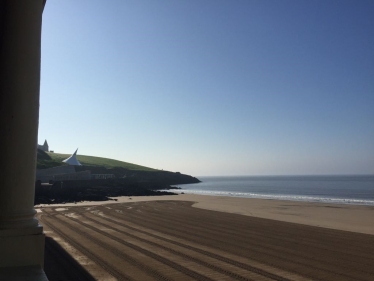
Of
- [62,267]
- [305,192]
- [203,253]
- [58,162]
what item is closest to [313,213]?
[203,253]

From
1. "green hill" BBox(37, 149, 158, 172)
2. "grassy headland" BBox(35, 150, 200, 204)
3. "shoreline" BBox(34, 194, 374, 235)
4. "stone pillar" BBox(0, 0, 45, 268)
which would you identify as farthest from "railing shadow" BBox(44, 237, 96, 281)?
"green hill" BBox(37, 149, 158, 172)

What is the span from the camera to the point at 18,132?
4.34 m

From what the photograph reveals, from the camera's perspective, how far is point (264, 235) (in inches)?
534

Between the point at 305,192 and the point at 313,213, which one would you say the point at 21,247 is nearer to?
the point at 313,213

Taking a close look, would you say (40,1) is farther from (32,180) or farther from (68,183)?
(68,183)

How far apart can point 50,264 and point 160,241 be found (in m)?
4.26

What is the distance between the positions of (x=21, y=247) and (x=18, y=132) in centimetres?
147

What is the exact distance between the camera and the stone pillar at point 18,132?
4.27 m

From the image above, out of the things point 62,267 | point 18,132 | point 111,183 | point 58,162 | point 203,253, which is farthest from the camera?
point 58,162

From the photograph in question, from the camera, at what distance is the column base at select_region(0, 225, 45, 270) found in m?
4.26

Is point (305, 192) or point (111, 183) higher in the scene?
point (111, 183)

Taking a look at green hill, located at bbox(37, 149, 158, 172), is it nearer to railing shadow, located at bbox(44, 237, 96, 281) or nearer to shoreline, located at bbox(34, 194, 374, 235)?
shoreline, located at bbox(34, 194, 374, 235)

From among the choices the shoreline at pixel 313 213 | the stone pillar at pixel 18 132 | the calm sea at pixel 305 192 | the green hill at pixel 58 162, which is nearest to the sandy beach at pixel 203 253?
the stone pillar at pixel 18 132

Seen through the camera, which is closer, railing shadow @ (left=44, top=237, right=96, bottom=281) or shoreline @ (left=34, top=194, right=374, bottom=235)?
railing shadow @ (left=44, top=237, right=96, bottom=281)
